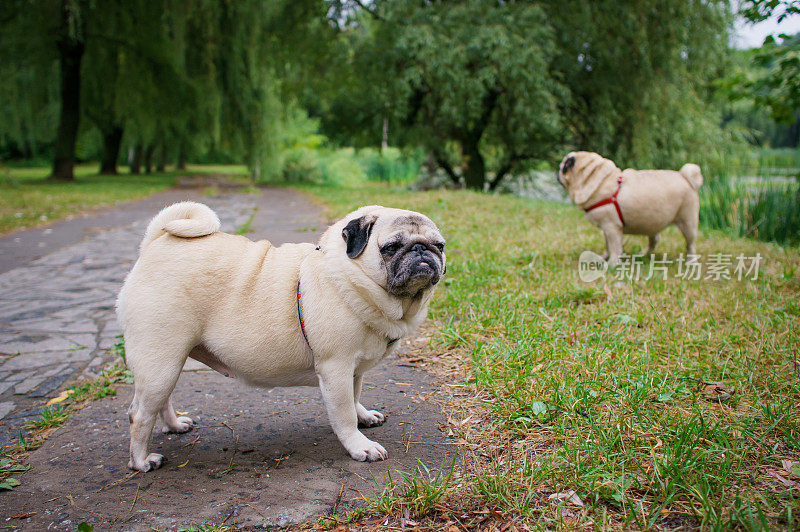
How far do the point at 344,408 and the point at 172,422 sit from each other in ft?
3.33

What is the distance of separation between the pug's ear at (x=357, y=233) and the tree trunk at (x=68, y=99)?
17.6 meters

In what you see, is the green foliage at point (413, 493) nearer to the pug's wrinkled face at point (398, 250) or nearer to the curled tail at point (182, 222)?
the pug's wrinkled face at point (398, 250)

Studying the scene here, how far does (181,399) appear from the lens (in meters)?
3.25

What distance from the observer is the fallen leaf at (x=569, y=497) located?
2104 millimetres

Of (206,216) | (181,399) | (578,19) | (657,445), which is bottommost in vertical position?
(181,399)

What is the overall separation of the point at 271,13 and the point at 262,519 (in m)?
18.6

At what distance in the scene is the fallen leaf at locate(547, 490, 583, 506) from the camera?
2104mm

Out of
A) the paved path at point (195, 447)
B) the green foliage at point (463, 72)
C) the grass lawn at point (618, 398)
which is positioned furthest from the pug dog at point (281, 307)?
the green foliage at point (463, 72)

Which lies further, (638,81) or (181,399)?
(638,81)

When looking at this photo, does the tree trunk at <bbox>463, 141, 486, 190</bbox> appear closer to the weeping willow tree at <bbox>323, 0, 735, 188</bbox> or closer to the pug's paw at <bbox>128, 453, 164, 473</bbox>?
the weeping willow tree at <bbox>323, 0, 735, 188</bbox>

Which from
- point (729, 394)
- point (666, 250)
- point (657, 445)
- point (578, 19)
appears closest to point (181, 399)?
point (657, 445)

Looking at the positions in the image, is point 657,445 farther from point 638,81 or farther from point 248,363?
point 638,81

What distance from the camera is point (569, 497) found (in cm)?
213

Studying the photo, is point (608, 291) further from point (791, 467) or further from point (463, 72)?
point (463, 72)
